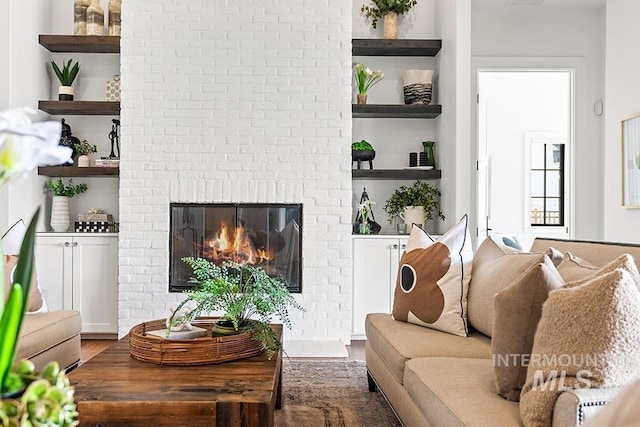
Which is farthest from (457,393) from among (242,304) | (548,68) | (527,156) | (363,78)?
(527,156)

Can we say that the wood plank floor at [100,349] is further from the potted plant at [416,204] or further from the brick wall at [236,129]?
the potted plant at [416,204]

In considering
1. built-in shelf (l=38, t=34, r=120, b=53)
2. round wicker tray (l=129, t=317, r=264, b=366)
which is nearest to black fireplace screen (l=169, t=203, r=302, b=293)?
built-in shelf (l=38, t=34, r=120, b=53)

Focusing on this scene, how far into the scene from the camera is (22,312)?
2.54 feet

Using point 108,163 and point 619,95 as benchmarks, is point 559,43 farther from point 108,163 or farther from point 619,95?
point 108,163

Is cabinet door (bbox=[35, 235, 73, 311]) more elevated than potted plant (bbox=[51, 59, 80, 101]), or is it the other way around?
potted plant (bbox=[51, 59, 80, 101])

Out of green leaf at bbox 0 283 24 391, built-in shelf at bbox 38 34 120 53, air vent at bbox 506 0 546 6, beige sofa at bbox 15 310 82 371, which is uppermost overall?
air vent at bbox 506 0 546 6

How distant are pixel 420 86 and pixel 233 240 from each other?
2.01 m

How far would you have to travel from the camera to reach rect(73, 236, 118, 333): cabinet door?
4.81 metres

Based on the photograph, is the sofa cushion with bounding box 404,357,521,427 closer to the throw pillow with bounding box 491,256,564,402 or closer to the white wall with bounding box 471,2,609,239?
the throw pillow with bounding box 491,256,564,402

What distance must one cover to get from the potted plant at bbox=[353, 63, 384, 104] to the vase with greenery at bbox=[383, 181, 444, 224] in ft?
2.76

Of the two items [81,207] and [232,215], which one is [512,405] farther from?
[81,207]

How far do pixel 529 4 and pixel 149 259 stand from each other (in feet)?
13.0

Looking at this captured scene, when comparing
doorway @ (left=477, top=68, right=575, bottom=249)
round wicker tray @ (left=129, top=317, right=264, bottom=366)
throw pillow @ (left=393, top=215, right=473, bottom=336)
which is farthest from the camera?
doorway @ (left=477, top=68, right=575, bottom=249)

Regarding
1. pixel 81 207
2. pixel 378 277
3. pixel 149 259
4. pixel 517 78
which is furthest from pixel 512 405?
pixel 517 78
